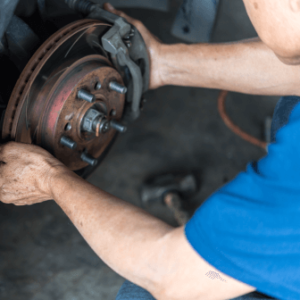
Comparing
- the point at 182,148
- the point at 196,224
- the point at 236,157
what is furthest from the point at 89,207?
the point at 236,157

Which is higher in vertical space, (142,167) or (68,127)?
(68,127)

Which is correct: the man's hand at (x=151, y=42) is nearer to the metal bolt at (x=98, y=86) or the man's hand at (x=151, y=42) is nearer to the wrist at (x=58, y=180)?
the metal bolt at (x=98, y=86)

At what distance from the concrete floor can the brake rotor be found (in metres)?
0.33

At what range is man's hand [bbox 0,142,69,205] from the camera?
0.54m

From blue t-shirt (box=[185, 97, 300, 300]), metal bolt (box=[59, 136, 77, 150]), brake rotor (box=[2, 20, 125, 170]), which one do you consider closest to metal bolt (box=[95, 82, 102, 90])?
brake rotor (box=[2, 20, 125, 170])

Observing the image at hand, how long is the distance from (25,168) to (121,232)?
0.21 meters

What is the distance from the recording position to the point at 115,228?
0.46m

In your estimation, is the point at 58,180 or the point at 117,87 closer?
A: the point at 58,180

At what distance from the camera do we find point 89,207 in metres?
0.49

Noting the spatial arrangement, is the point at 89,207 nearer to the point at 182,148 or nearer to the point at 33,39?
the point at 33,39

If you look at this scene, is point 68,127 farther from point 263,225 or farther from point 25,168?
point 263,225

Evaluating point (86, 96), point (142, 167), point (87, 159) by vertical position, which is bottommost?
point (142, 167)

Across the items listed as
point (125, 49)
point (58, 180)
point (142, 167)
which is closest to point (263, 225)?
point (58, 180)

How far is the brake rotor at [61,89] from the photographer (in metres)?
0.55
